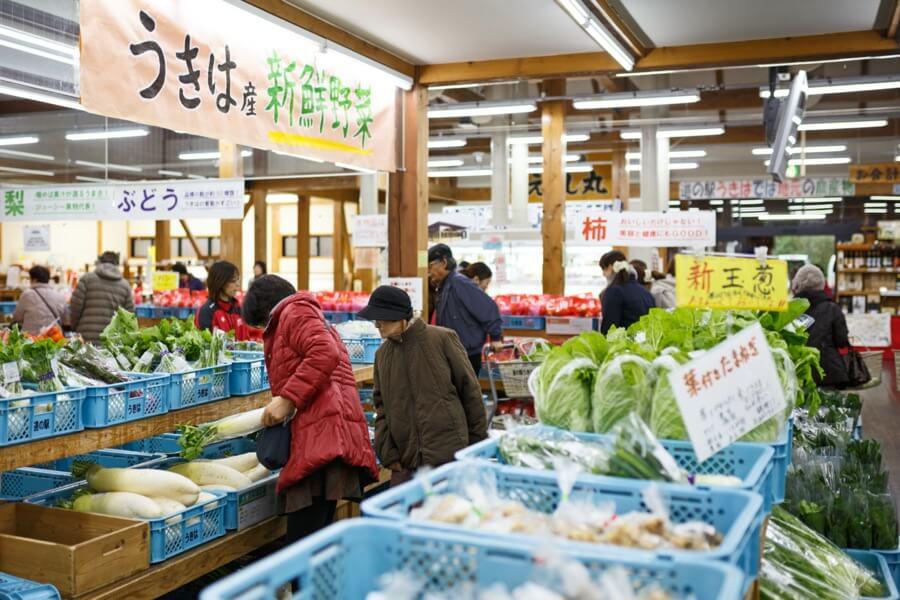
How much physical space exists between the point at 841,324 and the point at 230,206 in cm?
563

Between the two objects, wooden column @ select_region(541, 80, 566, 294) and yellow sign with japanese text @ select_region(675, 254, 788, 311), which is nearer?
yellow sign with japanese text @ select_region(675, 254, 788, 311)

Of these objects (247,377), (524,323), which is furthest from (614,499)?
(524,323)

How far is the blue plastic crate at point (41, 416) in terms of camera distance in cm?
319

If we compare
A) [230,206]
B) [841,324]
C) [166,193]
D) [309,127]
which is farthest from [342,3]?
[841,324]

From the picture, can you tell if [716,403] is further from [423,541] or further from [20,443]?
[20,443]

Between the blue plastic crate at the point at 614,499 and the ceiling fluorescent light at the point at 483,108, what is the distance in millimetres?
8086

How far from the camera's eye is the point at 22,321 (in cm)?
941

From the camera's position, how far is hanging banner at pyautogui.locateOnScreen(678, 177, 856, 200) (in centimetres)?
1873

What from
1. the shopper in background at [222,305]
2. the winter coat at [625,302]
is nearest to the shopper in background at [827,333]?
the winter coat at [625,302]

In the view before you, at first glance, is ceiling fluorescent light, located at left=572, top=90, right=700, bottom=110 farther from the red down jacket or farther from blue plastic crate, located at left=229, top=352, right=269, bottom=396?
the red down jacket

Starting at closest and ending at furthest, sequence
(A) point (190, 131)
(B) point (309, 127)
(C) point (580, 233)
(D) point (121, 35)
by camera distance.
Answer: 1. (D) point (121, 35)
2. (A) point (190, 131)
3. (B) point (309, 127)
4. (C) point (580, 233)

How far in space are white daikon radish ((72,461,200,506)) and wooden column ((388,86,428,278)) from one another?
392cm

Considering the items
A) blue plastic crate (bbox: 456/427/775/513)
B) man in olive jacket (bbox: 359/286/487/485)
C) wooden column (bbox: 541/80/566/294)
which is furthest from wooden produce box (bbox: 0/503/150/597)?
wooden column (bbox: 541/80/566/294)

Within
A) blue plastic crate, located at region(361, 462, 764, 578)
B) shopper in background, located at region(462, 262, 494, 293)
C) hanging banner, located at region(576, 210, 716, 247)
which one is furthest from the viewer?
hanging banner, located at region(576, 210, 716, 247)
